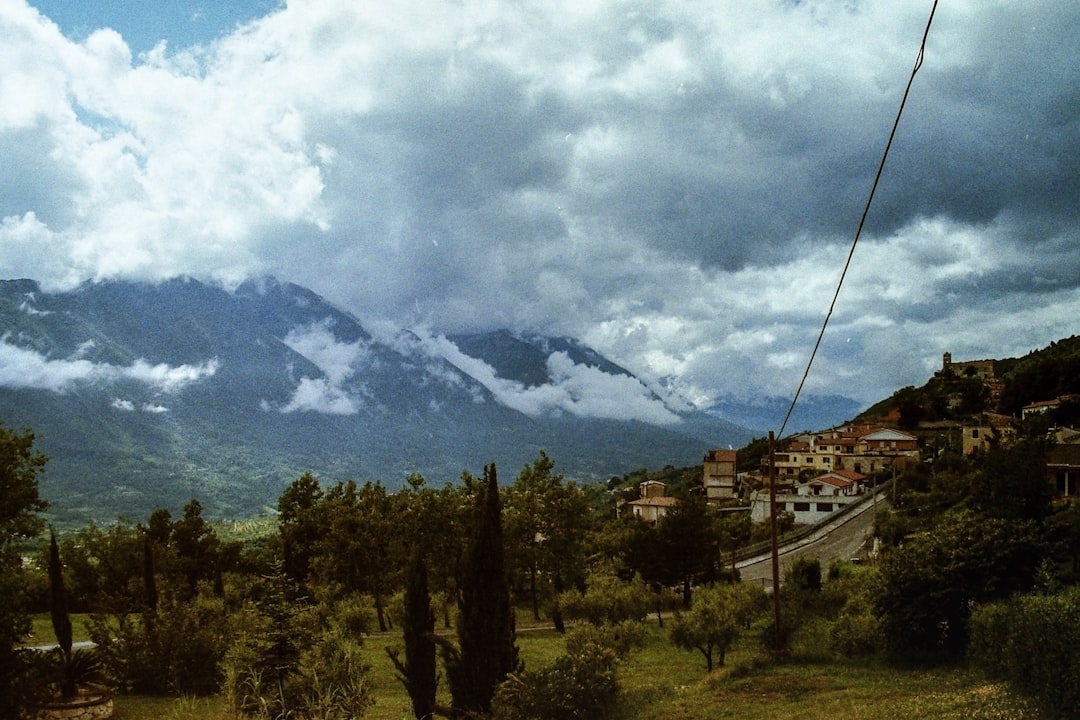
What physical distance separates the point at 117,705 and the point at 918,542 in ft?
95.7

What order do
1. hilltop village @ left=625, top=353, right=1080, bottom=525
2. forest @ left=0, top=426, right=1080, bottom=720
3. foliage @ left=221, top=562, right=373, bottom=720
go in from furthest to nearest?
1. hilltop village @ left=625, top=353, right=1080, bottom=525
2. foliage @ left=221, top=562, right=373, bottom=720
3. forest @ left=0, top=426, right=1080, bottom=720

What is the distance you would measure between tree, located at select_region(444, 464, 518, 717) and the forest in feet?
0.18

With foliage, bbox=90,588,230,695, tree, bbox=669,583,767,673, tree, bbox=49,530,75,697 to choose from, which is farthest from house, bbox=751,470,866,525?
tree, bbox=49,530,75,697

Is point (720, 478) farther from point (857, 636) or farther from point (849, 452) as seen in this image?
point (857, 636)

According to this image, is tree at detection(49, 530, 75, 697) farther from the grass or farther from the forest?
the grass

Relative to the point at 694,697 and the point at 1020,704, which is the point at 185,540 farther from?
the point at 1020,704

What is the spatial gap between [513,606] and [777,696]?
27.9 feet

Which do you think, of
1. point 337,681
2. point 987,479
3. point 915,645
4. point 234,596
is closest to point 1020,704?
point 915,645

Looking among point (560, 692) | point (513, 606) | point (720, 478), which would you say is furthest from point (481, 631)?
point (720, 478)

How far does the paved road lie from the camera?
183 feet

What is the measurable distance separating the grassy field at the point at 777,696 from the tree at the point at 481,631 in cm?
284

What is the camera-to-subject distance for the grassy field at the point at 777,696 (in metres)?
18.0

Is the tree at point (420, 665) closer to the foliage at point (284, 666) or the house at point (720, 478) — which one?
the foliage at point (284, 666)

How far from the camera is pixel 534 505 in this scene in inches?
1860
